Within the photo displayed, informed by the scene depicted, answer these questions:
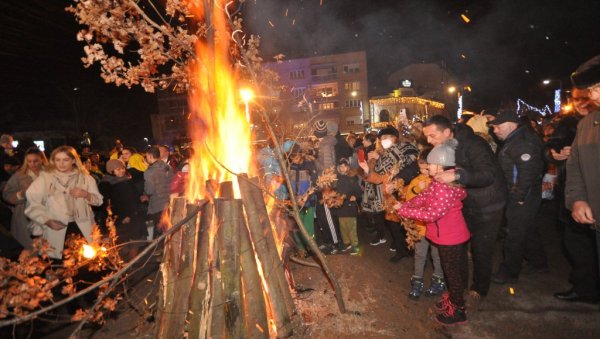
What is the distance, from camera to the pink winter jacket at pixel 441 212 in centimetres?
412

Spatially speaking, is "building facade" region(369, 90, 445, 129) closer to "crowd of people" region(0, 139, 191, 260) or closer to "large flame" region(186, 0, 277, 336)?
"crowd of people" region(0, 139, 191, 260)

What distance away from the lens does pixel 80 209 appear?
5562 millimetres

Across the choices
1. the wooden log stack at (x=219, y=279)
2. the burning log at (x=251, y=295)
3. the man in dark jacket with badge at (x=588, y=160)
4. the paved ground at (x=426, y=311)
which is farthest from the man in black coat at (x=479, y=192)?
the burning log at (x=251, y=295)

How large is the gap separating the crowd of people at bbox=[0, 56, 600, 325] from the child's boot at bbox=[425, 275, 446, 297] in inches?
0.7

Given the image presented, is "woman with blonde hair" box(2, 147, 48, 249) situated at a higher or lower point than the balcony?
lower

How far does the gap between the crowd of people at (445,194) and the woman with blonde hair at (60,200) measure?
0.06 feet

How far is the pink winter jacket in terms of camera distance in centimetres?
412

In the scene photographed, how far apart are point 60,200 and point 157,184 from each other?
2573 mm

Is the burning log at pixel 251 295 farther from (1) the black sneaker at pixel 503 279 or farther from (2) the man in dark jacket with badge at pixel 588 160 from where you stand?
(1) the black sneaker at pixel 503 279

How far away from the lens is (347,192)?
283 inches

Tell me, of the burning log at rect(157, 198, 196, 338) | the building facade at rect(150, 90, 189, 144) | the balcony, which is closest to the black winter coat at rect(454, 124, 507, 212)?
the burning log at rect(157, 198, 196, 338)

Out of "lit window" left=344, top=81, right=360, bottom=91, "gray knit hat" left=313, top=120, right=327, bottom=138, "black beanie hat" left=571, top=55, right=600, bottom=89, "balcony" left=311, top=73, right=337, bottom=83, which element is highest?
"balcony" left=311, top=73, right=337, bottom=83

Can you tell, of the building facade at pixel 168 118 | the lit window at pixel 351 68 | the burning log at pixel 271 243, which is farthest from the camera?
the building facade at pixel 168 118

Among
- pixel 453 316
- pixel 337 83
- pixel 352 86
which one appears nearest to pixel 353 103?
pixel 352 86
